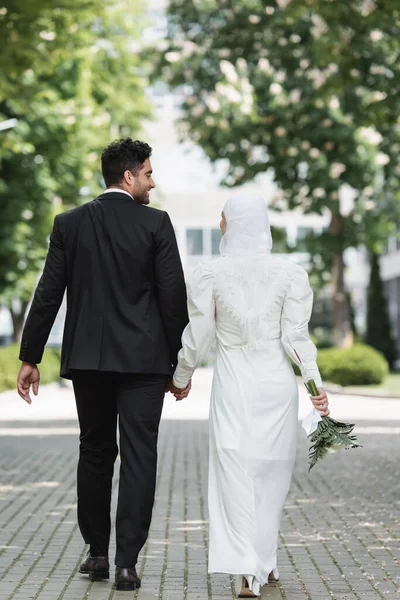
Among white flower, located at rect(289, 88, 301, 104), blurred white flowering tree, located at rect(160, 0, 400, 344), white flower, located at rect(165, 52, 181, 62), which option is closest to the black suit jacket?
blurred white flowering tree, located at rect(160, 0, 400, 344)

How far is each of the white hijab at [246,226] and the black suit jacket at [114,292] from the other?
282mm

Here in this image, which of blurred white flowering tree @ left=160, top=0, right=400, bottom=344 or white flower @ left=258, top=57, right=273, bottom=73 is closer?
blurred white flowering tree @ left=160, top=0, right=400, bottom=344

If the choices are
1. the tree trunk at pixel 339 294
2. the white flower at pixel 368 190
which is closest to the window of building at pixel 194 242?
the tree trunk at pixel 339 294

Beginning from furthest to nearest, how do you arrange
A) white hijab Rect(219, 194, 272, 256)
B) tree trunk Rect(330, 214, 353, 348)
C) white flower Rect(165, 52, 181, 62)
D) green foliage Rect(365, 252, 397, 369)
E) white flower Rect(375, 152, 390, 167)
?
green foliage Rect(365, 252, 397, 369) → tree trunk Rect(330, 214, 353, 348) → white flower Rect(165, 52, 181, 62) → white flower Rect(375, 152, 390, 167) → white hijab Rect(219, 194, 272, 256)

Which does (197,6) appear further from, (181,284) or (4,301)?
(181,284)

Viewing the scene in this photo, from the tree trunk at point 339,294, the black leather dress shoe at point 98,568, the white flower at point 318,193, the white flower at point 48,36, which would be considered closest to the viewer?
the black leather dress shoe at point 98,568

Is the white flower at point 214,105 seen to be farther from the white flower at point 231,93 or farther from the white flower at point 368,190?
the white flower at point 368,190

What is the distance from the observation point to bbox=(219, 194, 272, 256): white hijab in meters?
6.04

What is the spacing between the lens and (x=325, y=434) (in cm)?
599

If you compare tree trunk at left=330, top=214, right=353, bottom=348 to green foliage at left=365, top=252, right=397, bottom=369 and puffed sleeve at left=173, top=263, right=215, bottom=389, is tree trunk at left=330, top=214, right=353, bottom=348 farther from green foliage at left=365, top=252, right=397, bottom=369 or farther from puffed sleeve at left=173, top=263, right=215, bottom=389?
puffed sleeve at left=173, top=263, right=215, bottom=389

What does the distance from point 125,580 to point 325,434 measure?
3.81 ft

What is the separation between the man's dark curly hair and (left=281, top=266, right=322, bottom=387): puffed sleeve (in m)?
0.93

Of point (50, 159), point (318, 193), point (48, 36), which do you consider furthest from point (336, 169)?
point (48, 36)

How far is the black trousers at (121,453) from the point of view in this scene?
5965mm
